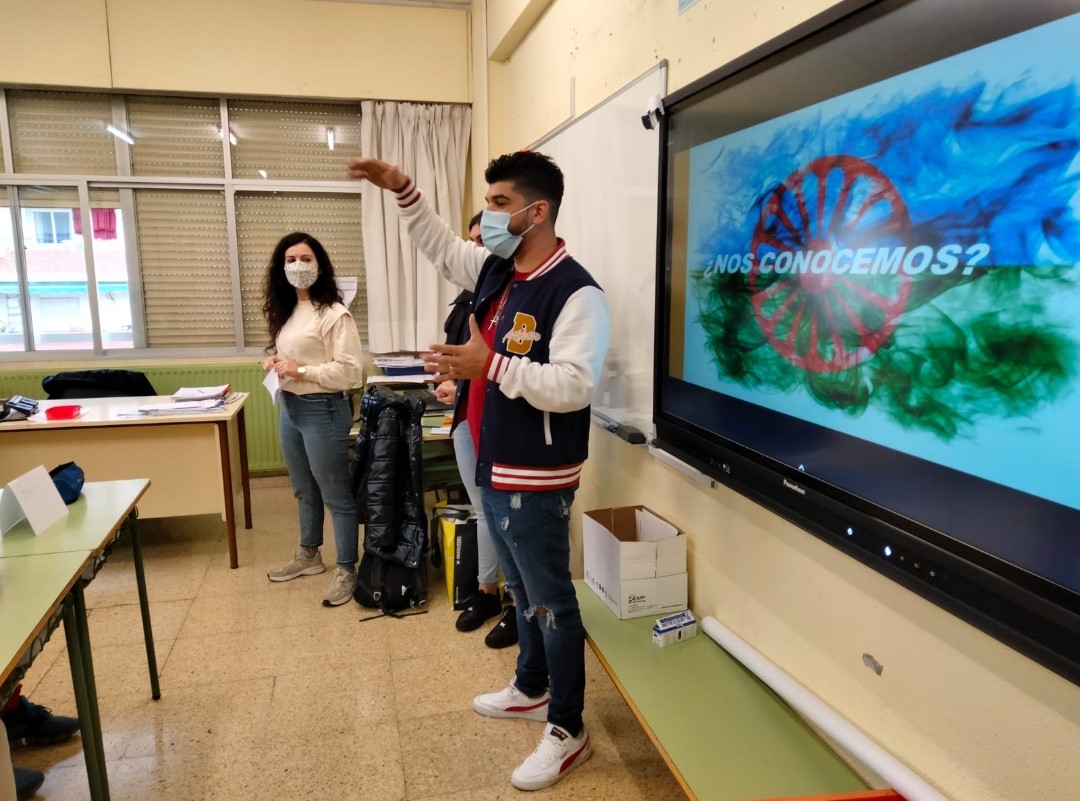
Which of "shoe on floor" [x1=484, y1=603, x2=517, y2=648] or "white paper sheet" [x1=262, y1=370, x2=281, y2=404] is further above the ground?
"white paper sheet" [x1=262, y1=370, x2=281, y2=404]

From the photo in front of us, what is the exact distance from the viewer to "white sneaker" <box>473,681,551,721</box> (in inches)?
83.4

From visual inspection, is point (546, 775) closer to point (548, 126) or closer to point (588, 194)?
point (588, 194)

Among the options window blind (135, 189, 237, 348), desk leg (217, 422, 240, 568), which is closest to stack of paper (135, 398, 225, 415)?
desk leg (217, 422, 240, 568)

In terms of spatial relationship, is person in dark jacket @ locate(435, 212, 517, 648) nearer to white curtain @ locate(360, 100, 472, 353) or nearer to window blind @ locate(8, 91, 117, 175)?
white curtain @ locate(360, 100, 472, 353)

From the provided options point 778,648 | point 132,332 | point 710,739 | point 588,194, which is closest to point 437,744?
point 710,739

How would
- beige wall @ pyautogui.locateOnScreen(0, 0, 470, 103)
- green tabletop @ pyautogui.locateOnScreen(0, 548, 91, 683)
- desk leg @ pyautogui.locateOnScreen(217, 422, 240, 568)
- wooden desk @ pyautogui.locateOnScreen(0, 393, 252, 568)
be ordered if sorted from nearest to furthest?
green tabletop @ pyautogui.locateOnScreen(0, 548, 91, 683) < wooden desk @ pyautogui.locateOnScreen(0, 393, 252, 568) < desk leg @ pyautogui.locateOnScreen(217, 422, 240, 568) < beige wall @ pyautogui.locateOnScreen(0, 0, 470, 103)

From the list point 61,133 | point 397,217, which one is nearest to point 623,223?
point 397,217

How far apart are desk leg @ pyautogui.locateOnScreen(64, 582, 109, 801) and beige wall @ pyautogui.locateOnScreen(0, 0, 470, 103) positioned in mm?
3675

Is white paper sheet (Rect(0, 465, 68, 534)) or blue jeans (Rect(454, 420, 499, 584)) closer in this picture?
white paper sheet (Rect(0, 465, 68, 534))

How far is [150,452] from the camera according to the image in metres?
A: 3.17

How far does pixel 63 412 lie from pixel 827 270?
3379mm

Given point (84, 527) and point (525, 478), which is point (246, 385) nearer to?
point (84, 527)

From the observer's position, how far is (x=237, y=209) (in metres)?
4.54

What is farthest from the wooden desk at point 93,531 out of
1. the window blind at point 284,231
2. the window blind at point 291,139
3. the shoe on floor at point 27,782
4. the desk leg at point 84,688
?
the window blind at point 291,139
